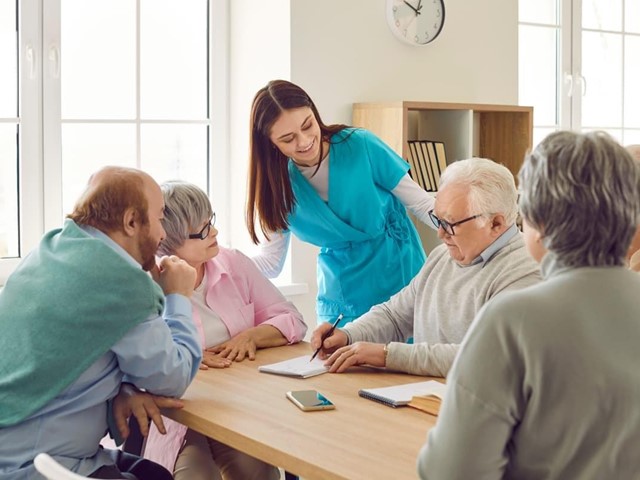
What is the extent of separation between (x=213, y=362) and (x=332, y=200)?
36.1 inches

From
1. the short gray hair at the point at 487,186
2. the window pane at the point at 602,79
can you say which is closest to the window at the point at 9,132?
the short gray hair at the point at 487,186

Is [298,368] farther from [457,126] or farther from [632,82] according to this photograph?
[632,82]

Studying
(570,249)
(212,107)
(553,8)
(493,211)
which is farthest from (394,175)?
(553,8)

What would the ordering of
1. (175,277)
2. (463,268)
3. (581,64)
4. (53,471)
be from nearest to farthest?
(53,471), (175,277), (463,268), (581,64)

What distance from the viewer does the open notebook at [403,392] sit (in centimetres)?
216

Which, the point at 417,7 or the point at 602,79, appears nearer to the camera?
the point at 417,7

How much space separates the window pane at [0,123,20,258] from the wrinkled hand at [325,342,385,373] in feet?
5.87

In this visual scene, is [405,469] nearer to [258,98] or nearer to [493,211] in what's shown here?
[493,211]

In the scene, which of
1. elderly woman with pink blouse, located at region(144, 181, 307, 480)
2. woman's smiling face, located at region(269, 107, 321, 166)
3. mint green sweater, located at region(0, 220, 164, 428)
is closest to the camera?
mint green sweater, located at region(0, 220, 164, 428)

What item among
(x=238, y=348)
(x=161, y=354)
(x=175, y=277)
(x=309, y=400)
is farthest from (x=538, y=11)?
(x=161, y=354)

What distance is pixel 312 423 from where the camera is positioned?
204 centimetres

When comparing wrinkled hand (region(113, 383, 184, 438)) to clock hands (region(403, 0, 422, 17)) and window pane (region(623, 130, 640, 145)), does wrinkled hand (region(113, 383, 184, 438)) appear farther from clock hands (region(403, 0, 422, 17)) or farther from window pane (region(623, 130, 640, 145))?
window pane (region(623, 130, 640, 145))

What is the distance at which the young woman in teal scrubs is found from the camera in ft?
10.2

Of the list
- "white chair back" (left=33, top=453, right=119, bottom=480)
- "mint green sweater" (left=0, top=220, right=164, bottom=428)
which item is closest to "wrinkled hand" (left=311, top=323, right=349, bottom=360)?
"mint green sweater" (left=0, top=220, right=164, bottom=428)
